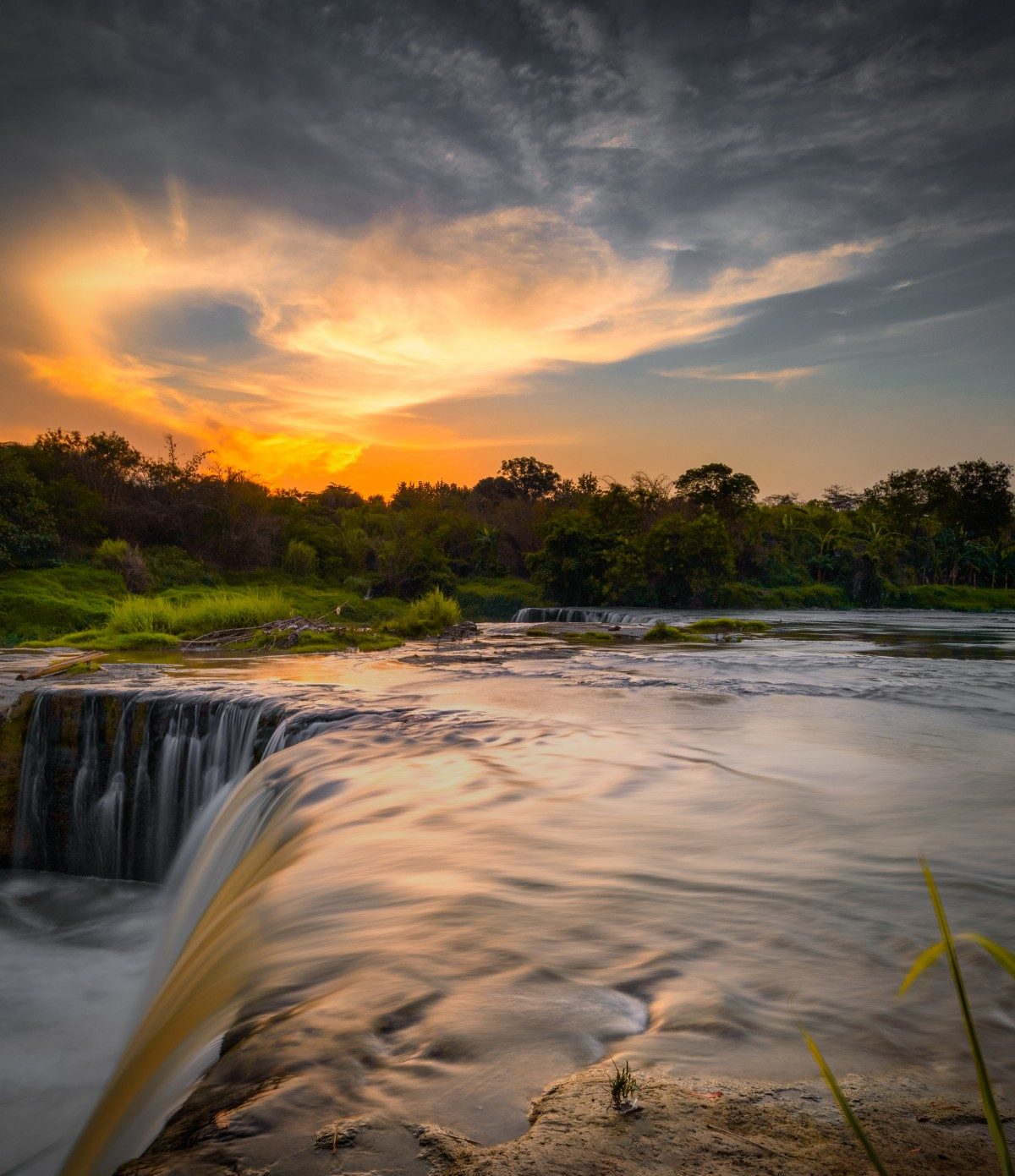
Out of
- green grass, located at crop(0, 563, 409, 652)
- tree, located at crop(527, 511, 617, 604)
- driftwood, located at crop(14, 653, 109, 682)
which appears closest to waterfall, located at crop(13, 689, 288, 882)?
driftwood, located at crop(14, 653, 109, 682)

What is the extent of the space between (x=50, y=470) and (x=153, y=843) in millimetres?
29884

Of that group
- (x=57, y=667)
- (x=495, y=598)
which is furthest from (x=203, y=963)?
(x=495, y=598)

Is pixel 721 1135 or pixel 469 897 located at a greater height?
pixel 721 1135

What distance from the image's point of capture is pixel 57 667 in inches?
420

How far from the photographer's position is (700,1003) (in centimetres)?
249

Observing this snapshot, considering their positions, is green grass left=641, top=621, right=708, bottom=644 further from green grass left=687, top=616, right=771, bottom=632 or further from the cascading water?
the cascading water

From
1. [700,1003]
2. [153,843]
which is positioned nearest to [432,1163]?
[700,1003]

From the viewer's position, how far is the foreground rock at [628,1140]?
162 cm

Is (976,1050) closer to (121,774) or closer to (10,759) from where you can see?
(121,774)

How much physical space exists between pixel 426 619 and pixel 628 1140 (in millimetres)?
17734

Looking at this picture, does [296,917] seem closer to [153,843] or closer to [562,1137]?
[562,1137]

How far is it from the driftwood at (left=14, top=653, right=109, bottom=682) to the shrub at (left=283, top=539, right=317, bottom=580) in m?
22.6

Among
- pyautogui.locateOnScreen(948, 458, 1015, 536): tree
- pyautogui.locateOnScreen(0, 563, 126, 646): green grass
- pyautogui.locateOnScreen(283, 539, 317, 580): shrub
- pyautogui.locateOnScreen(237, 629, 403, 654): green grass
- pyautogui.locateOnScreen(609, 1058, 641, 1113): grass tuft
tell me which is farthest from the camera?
pyautogui.locateOnScreen(948, 458, 1015, 536): tree

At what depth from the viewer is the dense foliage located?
102 feet
